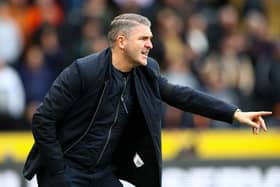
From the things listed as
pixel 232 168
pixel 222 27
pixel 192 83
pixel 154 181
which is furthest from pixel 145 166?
pixel 222 27

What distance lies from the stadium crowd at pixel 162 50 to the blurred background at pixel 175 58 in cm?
1

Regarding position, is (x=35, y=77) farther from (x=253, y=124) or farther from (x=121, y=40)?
(x=253, y=124)

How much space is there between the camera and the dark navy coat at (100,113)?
672 cm

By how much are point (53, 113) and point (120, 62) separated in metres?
0.65

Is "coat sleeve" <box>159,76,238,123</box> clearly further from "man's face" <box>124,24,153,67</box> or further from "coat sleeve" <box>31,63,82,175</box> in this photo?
"coat sleeve" <box>31,63,82,175</box>

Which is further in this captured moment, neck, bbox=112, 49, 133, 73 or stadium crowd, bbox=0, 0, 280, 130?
stadium crowd, bbox=0, 0, 280, 130

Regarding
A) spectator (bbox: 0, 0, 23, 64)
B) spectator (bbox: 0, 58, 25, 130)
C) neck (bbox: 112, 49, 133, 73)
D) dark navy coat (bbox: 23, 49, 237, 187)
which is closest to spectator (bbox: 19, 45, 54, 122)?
spectator (bbox: 0, 58, 25, 130)

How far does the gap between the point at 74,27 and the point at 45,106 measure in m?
6.97

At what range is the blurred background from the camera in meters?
12.5

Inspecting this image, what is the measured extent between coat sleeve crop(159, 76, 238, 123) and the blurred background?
4241mm

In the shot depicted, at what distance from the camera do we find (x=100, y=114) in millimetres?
6945

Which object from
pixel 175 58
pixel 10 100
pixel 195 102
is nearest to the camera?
pixel 195 102

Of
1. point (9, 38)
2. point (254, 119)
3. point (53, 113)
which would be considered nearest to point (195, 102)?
point (254, 119)

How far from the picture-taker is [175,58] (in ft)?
43.9
